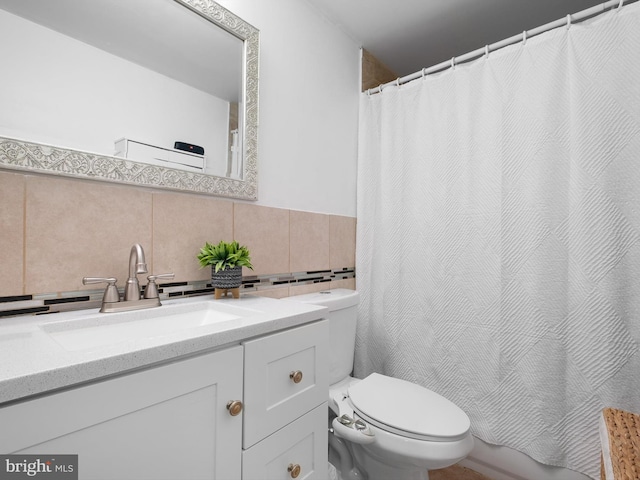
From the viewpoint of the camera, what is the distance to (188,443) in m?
0.64

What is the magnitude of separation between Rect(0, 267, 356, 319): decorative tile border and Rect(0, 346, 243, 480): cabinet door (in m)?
0.49

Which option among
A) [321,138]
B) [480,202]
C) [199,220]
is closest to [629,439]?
[480,202]

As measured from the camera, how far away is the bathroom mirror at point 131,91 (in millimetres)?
845

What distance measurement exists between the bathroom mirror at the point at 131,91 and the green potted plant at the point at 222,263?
22cm

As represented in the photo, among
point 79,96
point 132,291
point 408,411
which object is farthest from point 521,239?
point 79,96

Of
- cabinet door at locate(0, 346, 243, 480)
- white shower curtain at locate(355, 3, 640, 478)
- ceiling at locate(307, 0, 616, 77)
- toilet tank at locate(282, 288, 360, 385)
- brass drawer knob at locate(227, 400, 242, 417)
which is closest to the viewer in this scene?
cabinet door at locate(0, 346, 243, 480)

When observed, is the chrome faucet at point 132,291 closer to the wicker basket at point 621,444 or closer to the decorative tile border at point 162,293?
the decorative tile border at point 162,293

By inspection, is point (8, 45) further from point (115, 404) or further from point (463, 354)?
point (463, 354)

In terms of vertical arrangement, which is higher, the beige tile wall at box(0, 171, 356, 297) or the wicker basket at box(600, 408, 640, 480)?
the beige tile wall at box(0, 171, 356, 297)

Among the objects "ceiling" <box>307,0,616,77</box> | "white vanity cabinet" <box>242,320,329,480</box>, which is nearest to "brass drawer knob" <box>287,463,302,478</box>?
"white vanity cabinet" <box>242,320,329,480</box>

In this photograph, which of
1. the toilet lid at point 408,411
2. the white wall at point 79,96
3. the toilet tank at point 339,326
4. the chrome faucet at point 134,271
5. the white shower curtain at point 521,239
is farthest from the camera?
the toilet tank at point 339,326

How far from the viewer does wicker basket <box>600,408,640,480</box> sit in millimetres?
848

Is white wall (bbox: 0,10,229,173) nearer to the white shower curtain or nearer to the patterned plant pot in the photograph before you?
the patterned plant pot

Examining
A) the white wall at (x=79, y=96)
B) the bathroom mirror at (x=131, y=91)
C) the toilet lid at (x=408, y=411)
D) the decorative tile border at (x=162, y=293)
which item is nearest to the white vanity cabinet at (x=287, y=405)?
the toilet lid at (x=408, y=411)
